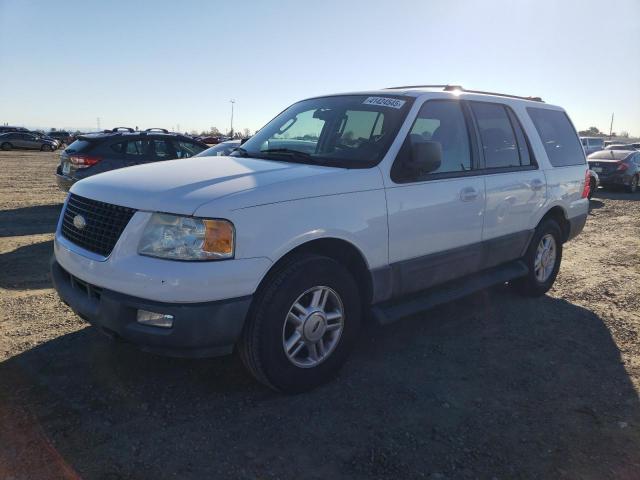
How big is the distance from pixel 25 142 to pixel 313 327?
146ft

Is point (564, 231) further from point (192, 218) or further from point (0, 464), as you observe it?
point (0, 464)

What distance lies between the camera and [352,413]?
313cm

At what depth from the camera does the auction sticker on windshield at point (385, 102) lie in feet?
13.1

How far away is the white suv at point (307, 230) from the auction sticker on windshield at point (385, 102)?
0.02 metres

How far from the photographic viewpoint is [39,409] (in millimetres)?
3002

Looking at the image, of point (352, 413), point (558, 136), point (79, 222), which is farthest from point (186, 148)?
point (352, 413)

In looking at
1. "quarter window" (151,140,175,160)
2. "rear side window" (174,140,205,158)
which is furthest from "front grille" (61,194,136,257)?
"rear side window" (174,140,205,158)

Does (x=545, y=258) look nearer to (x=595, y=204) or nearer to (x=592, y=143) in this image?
(x=595, y=204)

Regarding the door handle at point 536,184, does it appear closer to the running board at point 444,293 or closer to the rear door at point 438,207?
the running board at point 444,293

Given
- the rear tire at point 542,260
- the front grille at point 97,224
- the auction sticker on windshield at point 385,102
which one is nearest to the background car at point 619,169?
the rear tire at point 542,260

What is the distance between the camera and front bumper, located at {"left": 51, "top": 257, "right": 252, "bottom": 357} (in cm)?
278

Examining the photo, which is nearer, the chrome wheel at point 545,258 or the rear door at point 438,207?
the rear door at point 438,207

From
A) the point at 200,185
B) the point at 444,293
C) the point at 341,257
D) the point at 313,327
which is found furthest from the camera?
the point at 444,293

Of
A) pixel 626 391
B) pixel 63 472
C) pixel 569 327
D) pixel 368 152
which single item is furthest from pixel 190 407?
pixel 569 327
